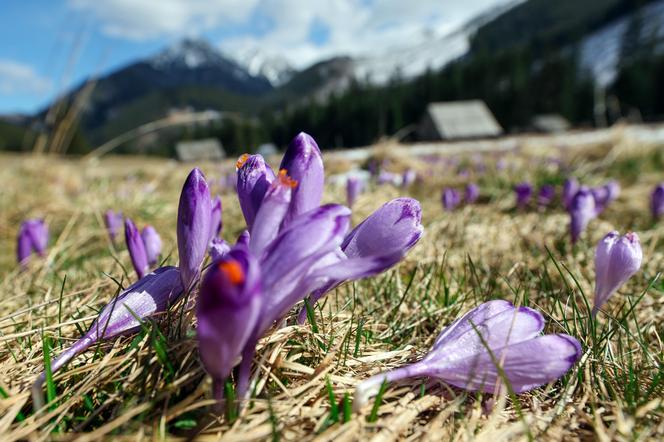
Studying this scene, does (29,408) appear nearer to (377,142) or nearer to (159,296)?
(159,296)

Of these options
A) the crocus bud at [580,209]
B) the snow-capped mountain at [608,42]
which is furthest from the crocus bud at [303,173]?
the snow-capped mountain at [608,42]

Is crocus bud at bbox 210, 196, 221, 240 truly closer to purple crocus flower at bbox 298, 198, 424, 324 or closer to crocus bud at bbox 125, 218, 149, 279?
purple crocus flower at bbox 298, 198, 424, 324

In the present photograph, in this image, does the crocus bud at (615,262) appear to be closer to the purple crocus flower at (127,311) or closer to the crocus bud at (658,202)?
the purple crocus flower at (127,311)

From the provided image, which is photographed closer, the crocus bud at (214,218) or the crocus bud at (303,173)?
the crocus bud at (303,173)

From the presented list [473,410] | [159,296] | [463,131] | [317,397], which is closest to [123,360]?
[159,296]

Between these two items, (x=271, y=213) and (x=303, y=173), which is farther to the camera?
(x=303, y=173)

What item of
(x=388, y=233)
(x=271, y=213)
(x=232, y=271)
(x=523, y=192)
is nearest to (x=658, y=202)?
(x=523, y=192)

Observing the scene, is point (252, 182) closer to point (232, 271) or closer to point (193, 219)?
point (193, 219)
